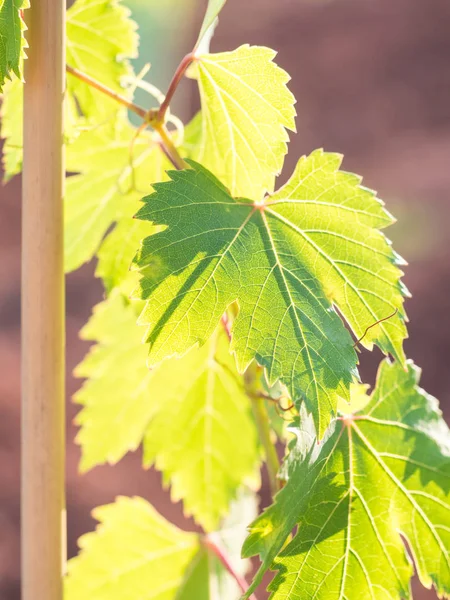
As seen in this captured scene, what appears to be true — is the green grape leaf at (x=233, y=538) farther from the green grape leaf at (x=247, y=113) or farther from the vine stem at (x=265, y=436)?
the green grape leaf at (x=247, y=113)

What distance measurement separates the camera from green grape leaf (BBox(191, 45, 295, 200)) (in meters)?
0.46

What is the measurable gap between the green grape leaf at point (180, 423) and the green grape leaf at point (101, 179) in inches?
4.3

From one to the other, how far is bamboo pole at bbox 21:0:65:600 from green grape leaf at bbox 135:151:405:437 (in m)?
0.06

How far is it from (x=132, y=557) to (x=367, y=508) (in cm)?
37

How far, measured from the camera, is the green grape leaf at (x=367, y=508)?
0.45 m

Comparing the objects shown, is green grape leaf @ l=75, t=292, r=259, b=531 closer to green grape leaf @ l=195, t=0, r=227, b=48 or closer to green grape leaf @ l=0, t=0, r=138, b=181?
green grape leaf @ l=0, t=0, r=138, b=181

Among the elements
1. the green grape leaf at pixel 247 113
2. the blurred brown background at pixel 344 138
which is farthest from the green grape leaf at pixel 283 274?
the blurred brown background at pixel 344 138

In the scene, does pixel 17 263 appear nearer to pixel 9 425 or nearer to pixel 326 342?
pixel 9 425

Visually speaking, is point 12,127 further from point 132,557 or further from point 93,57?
point 132,557

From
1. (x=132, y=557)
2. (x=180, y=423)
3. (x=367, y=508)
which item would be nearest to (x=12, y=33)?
(x=367, y=508)

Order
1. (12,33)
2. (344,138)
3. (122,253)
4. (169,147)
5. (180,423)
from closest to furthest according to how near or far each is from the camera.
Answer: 1. (12,33)
2. (169,147)
3. (122,253)
4. (180,423)
5. (344,138)

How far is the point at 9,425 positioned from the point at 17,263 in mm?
1338

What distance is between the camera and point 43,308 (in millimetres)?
444

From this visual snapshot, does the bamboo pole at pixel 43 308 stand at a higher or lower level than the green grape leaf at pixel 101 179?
lower
